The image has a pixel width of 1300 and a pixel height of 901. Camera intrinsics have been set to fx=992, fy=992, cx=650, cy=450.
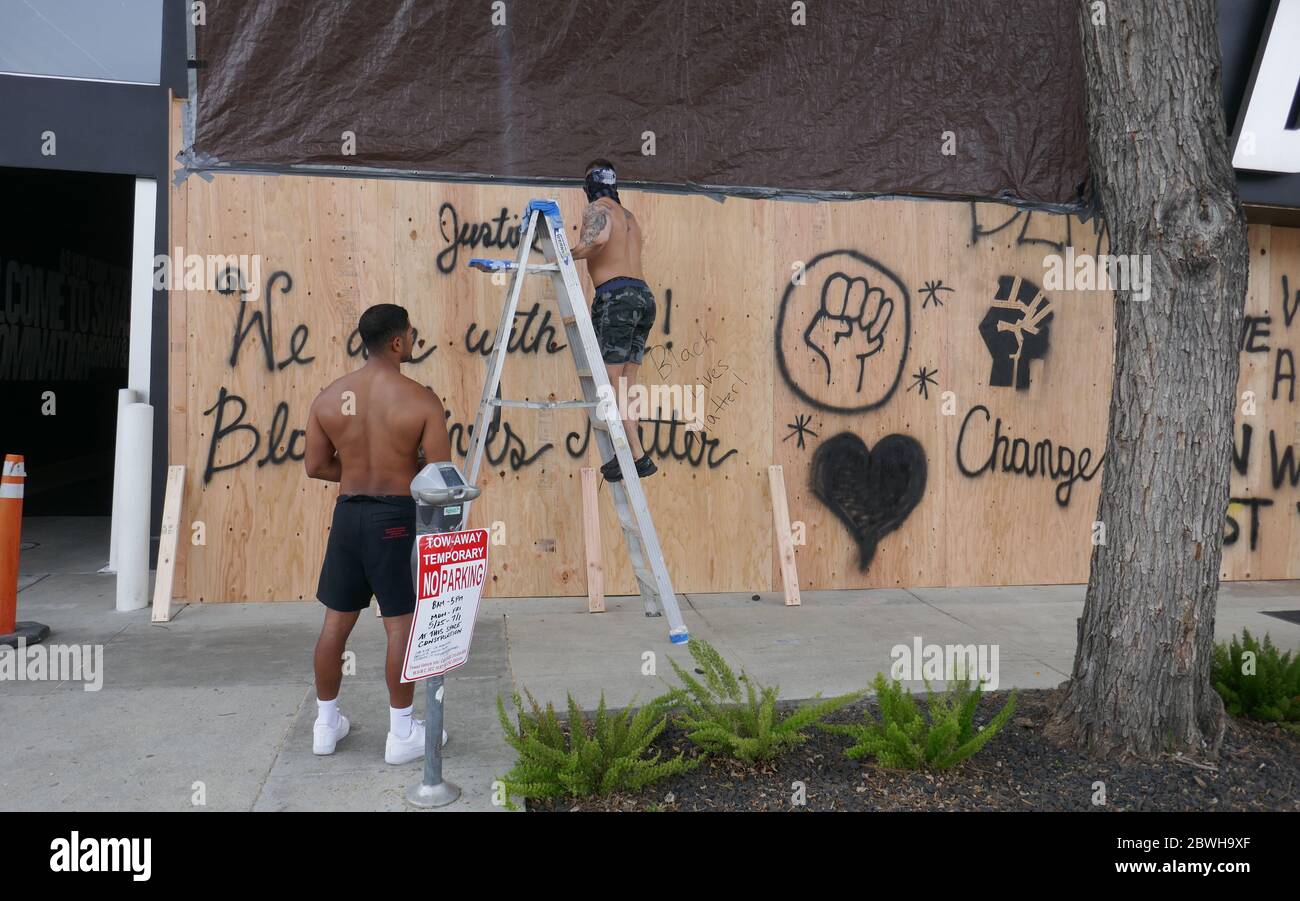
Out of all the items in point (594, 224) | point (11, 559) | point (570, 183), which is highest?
point (570, 183)

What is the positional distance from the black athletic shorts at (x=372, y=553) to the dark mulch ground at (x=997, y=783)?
1.04 metres

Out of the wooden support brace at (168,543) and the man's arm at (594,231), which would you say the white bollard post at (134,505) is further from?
the man's arm at (594,231)

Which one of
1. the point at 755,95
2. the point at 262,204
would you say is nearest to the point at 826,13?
the point at 755,95

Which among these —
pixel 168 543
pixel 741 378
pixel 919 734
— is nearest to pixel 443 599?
pixel 919 734

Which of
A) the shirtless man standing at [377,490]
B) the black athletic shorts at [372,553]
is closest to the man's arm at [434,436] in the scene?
the shirtless man standing at [377,490]

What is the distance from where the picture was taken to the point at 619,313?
5758 mm

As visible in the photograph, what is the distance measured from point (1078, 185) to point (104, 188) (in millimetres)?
9759

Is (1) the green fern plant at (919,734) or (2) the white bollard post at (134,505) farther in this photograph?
(2) the white bollard post at (134,505)

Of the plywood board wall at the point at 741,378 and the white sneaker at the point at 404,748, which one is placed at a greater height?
the plywood board wall at the point at 741,378

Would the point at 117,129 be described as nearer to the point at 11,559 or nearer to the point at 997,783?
the point at 11,559

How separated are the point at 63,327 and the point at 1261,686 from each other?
13513mm

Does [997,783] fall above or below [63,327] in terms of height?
below

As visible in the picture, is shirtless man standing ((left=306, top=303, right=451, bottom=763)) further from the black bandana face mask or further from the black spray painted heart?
the black spray painted heart

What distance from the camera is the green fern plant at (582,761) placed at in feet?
11.2
